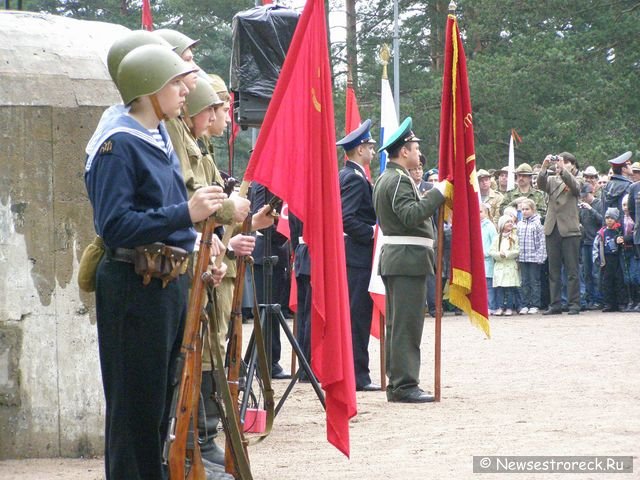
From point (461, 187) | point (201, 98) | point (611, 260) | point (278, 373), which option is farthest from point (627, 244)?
point (201, 98)

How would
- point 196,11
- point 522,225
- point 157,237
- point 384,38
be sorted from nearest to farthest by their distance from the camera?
point 157,237 < point 522,225 < point 384,38 < point 196,11

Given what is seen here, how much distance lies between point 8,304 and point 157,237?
108 inches

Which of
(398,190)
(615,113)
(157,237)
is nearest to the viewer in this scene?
(157,237)

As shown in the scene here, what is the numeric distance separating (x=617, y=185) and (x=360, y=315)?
9.13m

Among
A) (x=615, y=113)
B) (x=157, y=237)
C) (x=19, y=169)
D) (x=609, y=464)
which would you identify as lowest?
(x=609, y=464)

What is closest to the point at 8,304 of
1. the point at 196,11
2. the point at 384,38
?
the point at 384,38

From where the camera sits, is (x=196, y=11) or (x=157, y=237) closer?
(x=157, y=237)

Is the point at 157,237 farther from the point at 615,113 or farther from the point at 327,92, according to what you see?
the point at 615,113

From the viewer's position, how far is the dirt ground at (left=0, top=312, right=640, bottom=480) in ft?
22.6

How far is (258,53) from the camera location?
8.66 m

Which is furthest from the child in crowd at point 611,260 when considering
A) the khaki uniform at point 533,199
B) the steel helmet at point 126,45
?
the steel helmet at point 126,45

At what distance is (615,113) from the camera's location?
30.4 metres

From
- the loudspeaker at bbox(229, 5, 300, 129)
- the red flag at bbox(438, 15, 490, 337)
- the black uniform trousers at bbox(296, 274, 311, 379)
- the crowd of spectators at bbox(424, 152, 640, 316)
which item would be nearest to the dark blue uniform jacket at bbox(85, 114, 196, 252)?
the loudspeaker at bbox(229, 5, 300, 129)

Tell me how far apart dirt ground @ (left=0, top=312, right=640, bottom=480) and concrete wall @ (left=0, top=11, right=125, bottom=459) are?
0.78 feet
